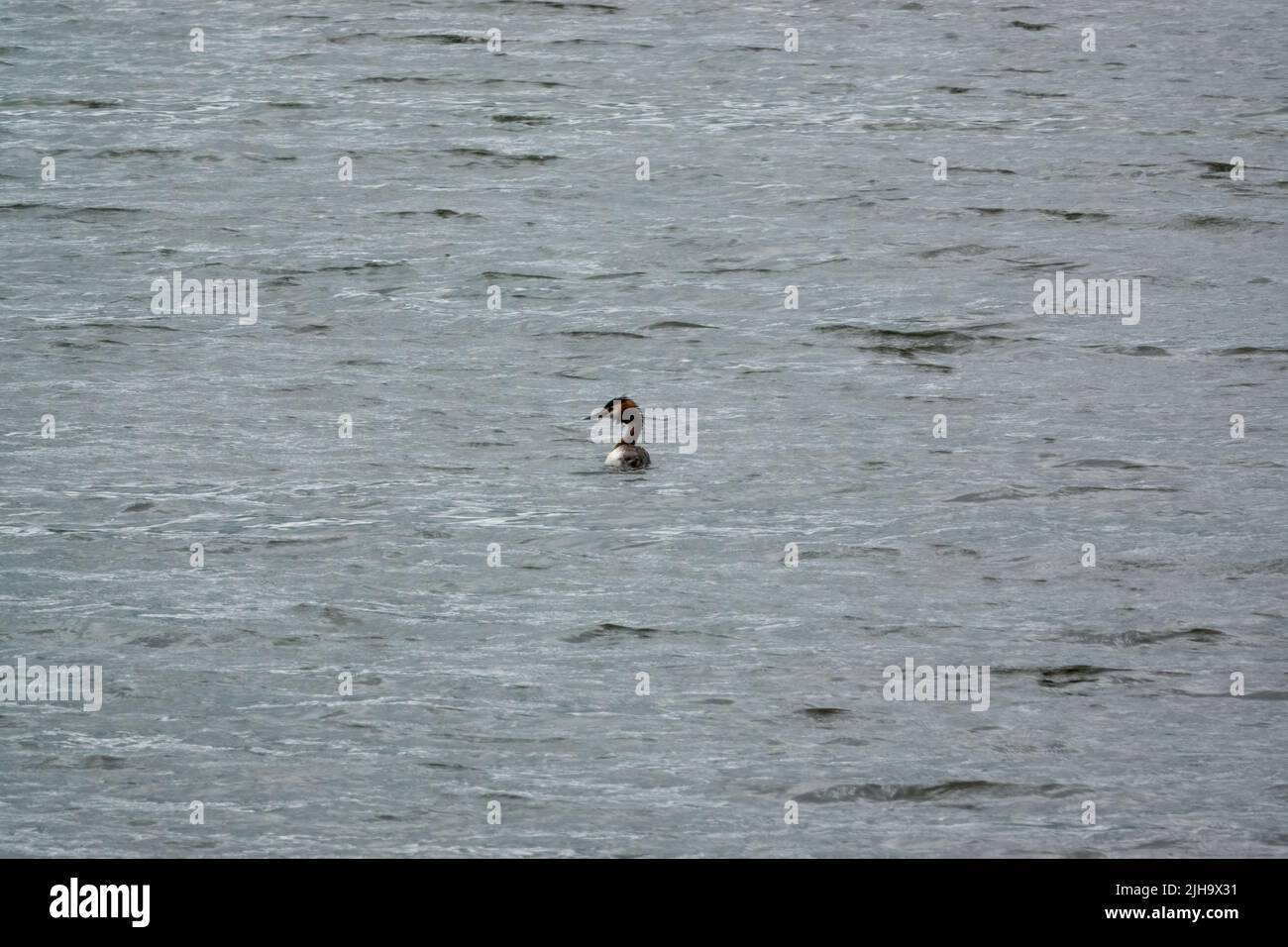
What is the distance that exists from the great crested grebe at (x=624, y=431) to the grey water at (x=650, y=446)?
31 cm

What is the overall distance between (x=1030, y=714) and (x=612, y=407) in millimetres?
5491

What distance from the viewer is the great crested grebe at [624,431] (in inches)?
635

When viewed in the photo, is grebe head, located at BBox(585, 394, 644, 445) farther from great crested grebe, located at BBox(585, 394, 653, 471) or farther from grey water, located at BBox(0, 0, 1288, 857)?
grey water, located at BBox(0, 0, 1288, 857)

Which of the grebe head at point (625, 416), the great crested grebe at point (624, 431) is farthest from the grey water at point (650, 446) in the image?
the grebe head at point (625, 416)

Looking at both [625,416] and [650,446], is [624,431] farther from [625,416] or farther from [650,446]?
[650,446]

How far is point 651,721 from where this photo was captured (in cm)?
1175

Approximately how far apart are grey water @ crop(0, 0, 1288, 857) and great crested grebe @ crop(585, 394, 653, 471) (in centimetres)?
31

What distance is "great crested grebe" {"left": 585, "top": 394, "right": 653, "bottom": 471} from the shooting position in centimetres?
1612

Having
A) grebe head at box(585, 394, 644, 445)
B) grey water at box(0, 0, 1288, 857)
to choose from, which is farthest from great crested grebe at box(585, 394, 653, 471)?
grey water at box(0, 0, 1288, 857)

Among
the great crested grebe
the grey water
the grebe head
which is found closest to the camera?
the grey water

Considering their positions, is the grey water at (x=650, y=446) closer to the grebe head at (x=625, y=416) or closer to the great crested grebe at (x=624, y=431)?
the great crested grebe at (x=624, y=431)
